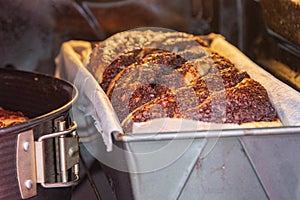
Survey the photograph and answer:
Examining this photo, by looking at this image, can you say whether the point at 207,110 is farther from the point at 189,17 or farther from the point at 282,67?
the point at 189,17

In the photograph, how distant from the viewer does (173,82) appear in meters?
1.66

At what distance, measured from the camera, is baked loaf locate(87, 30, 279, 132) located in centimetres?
149

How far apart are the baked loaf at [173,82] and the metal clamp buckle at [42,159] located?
0.50ft

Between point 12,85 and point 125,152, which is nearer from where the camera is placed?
point 125,152

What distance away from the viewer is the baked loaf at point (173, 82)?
58.6 inches

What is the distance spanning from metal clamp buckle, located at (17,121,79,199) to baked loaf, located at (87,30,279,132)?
15 cm

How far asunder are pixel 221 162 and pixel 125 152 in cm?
21

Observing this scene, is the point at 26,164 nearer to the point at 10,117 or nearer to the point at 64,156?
the point at 64,156

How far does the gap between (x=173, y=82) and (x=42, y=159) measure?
45 centimetres

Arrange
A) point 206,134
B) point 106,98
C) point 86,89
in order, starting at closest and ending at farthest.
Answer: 1. point 206,134
2. point 106,98
3. point 86,89

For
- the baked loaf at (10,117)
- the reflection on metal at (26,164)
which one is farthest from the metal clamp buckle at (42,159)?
the baked loaf at (10,117)

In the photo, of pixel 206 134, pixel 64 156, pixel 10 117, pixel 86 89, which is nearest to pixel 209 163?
pixel 206 134

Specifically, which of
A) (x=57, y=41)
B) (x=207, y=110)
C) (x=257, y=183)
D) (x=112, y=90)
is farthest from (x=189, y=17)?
(x=257, y=183)

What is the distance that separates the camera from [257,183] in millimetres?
1386
